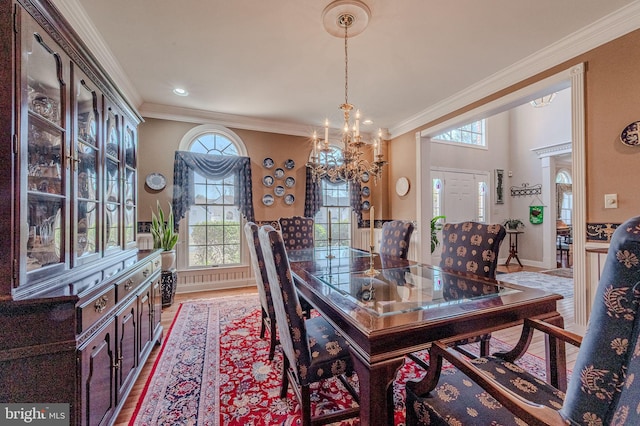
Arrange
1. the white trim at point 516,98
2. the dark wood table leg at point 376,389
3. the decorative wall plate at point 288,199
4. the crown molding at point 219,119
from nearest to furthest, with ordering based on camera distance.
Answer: the dark wood table leg at point 376,389 < the white trim at point 516,98 < the crown molding at point 219,119 < the decorative wall plate at point 288,199

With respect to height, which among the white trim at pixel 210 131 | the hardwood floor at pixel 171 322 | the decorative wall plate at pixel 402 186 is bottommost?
the hardwood floor at pixel 171 322

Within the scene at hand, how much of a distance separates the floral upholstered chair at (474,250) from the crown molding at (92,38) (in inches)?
113

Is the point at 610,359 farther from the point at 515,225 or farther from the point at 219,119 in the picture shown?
the point at 515,225

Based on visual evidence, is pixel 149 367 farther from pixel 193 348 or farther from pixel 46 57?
pixel 46 57

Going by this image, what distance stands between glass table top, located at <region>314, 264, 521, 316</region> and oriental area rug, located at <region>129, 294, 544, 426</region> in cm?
73

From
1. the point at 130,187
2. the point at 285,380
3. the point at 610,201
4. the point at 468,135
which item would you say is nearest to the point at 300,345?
the point at 285,380

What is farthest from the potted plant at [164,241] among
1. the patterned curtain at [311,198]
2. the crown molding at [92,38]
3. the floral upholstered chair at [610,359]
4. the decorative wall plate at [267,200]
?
the floral upholstered chair at [610,359]

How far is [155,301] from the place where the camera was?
2346 millimetres

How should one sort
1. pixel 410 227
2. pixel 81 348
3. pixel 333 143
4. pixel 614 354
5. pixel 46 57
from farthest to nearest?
pixel 333 143
pixel 410 227
pixel 46 57
pixel 81 348
pixel 614 354

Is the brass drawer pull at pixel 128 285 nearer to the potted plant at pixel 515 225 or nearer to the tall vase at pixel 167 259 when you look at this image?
the tall vase at pixel 167 259

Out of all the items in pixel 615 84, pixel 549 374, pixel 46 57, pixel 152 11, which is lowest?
pixel 549 374

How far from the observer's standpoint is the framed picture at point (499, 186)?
6340mm

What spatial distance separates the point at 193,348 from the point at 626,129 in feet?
13.3

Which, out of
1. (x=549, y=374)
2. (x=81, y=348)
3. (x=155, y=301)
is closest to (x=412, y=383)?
(x=549, y=374)
